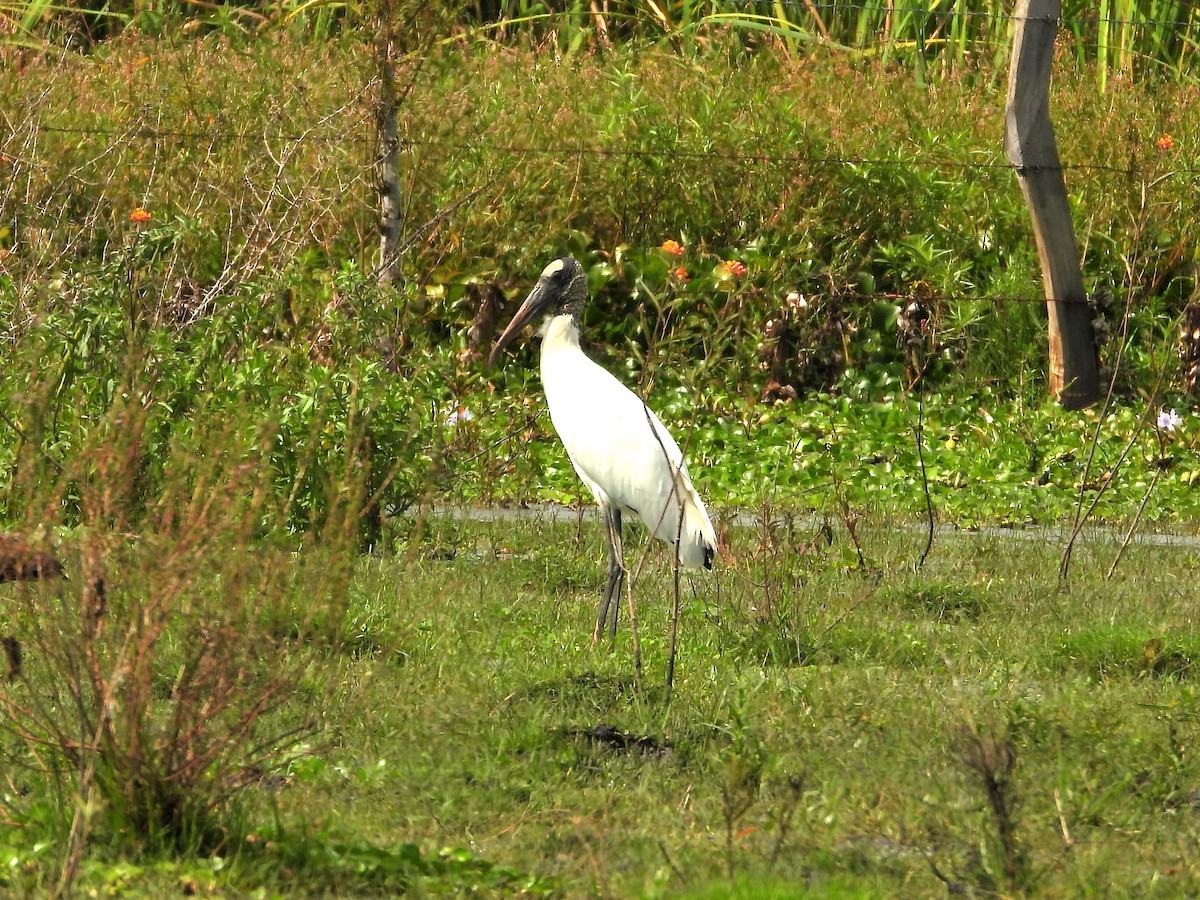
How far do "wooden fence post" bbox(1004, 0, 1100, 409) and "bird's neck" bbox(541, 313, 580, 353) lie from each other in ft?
11.4

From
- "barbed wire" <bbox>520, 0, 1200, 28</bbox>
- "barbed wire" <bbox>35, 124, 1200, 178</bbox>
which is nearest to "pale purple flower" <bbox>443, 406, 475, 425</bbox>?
"barbed wire" <bbox>35, 124, 1200, 178</bbox>

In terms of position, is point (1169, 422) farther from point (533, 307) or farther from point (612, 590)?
point (612, 590)

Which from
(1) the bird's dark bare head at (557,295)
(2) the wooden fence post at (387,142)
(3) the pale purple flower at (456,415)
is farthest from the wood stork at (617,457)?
(2) the wooden fence post at (387,142)

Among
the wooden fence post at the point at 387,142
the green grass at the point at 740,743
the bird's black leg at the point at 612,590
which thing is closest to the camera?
the green grass at the point at 740,743

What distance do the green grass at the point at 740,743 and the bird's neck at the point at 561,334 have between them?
36.0 inches

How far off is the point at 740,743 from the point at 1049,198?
20.2 feet

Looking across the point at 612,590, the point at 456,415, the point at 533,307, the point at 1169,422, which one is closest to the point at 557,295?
the point at 533,307

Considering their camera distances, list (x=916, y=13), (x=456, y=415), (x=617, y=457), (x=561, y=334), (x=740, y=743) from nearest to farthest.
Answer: (x=740, y=743)
(x=617, y=457)
(x=561, y=334)
(x=456, y=415)
(x=916, y=13)

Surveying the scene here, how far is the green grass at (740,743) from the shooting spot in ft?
12.3

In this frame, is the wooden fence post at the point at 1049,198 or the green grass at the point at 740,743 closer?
the green grass at the point at 740,743

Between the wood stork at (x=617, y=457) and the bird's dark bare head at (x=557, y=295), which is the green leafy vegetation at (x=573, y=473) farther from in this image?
the bird's dark bare head at (x=557, y=295)

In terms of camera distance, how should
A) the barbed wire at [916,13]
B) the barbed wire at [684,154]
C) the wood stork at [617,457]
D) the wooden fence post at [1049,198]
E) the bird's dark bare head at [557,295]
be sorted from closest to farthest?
the wood stork at [617,457] < the bird's dark bare head at [557,295] < the wooden fence post at [1049,198] < the barbed wire at [684,154] < the barbed wire at [916,13]

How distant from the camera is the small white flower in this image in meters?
9.14

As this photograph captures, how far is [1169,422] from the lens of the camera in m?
9.23
